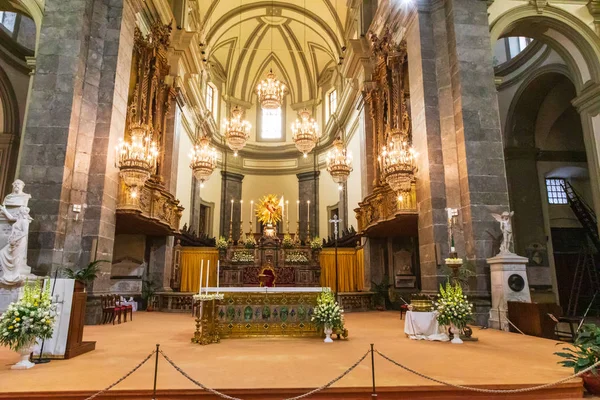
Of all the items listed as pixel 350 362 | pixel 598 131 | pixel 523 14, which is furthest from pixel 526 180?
pixel 350 362

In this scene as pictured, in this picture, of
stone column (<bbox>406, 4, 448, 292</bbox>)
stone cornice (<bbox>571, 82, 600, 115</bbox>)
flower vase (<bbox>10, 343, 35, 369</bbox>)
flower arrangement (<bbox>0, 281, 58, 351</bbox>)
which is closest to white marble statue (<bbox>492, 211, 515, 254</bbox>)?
stone column (<bbox>406, 4, 448, 292</bbox>)

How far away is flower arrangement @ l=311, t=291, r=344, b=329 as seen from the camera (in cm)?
791

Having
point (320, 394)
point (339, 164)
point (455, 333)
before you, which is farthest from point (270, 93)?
point (320, 394)

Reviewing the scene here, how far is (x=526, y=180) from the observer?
1681cm

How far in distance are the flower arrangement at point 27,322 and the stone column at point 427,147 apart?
8932 millimetres

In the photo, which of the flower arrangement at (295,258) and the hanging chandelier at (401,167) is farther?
the flower arrangement at (295,258)

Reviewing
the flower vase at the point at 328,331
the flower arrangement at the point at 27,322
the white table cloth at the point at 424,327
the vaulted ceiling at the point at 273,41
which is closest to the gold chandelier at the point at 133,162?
the flower arrangement at the point at 27,322

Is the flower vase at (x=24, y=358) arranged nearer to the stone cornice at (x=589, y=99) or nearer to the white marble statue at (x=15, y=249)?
the white marble statue at (x=15, y=249)

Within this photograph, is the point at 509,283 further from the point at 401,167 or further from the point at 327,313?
the point at 327,313

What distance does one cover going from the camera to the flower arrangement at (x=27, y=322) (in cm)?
517

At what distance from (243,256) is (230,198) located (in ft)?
28.3

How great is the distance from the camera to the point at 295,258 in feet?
63.8

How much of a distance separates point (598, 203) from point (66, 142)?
15.4m

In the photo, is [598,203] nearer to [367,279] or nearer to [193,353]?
[367,279]
